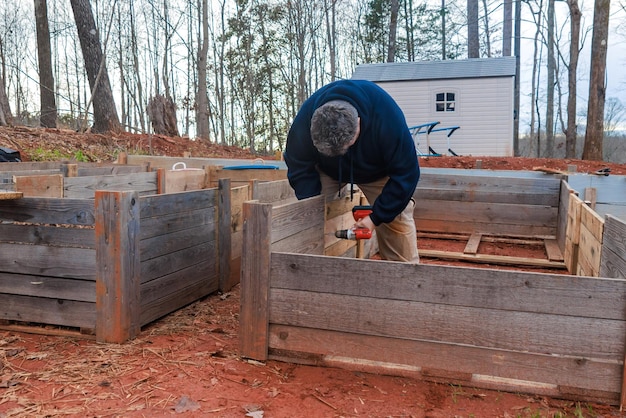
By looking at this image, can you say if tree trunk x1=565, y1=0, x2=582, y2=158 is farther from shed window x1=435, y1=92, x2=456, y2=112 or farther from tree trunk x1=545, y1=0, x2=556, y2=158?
tree trunk x1=545, y1=0, x2=556, y2=158

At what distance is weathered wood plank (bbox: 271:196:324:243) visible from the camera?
3.26 meters

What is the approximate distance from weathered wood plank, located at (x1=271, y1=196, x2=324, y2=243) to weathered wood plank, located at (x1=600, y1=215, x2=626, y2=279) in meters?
1.98

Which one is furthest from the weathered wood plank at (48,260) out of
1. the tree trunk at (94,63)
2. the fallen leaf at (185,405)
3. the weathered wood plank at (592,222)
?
the tree trunk at (94,63)

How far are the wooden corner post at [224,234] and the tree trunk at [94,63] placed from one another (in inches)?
378

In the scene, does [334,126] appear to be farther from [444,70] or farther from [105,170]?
[444,70]

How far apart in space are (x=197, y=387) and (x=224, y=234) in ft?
6.52

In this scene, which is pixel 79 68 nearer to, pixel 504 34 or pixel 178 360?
pixel 504 34

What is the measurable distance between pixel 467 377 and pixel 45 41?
15450mm

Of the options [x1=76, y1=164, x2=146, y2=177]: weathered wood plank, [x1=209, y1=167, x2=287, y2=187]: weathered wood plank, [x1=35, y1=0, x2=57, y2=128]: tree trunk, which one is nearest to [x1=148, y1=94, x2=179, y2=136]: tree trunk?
[x1=35, y1=0, x2=57, y2=128]: tree trunk

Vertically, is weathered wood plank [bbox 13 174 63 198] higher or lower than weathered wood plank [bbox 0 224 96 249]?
higher

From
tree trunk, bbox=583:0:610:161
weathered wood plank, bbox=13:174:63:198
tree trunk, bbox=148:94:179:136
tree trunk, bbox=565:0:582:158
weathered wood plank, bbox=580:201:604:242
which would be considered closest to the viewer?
weathered wood plank, bbox=580:201:604:242

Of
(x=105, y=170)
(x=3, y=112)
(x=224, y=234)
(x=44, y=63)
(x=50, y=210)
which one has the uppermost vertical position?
(x=44, y=63)

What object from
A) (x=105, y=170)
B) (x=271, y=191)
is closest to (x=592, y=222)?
(x=271, y=191)

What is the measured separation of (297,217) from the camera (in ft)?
11.9
